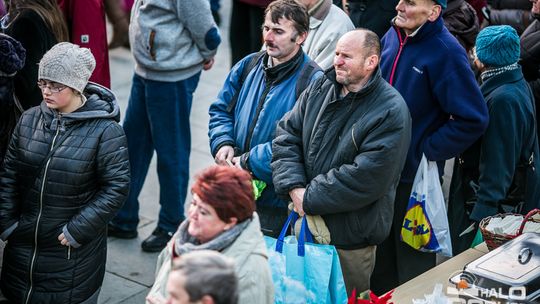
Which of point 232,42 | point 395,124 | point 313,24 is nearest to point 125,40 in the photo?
point 232,42

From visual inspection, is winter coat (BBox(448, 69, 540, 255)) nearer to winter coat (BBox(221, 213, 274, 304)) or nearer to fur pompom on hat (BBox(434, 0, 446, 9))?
fur pompom on hat (BBox(434, 0, 446, 9))

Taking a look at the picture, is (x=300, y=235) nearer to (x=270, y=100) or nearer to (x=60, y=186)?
(x=270, y=100)

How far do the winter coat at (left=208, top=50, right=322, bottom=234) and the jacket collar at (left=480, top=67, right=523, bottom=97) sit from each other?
1.10 meters

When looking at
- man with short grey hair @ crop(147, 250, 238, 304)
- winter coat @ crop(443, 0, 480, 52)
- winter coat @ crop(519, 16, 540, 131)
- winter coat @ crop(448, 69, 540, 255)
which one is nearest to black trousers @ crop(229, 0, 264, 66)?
winter coat @ crop(443, 0, 480, 52)

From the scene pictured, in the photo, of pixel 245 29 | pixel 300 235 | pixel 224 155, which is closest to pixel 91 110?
pixel 224 155

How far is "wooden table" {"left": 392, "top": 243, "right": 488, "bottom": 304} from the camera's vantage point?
4.35m

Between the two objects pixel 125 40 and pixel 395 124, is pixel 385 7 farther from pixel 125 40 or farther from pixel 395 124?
pixel 125 40

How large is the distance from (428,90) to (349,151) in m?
0.87

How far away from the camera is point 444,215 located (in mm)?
4988

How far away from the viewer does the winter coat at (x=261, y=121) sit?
4.80m

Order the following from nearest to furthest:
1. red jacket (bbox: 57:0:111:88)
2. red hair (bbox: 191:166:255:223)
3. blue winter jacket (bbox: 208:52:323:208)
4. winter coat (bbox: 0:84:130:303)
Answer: red hair (bbox: 191:166:255:223) → winter coat (bbox: 0:84:130:303) → blue winter jacket (bbox: 208:52:323:208) → red jacket (bbox: 57:0:111:88)

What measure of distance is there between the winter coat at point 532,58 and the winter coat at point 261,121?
185cm

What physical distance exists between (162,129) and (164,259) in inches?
97.9

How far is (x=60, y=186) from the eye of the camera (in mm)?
4445
